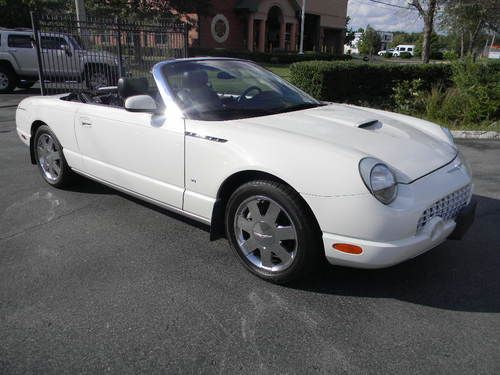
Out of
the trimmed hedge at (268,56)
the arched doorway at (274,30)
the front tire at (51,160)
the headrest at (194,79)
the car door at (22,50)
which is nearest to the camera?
the headrest at (194,79)

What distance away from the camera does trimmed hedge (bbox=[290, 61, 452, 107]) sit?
988 cm

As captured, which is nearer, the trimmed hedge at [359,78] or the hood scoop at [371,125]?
the hood scoop at [371,125]

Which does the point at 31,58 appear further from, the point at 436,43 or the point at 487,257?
the point at 436,43

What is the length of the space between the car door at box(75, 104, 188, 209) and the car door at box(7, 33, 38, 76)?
37.0ft

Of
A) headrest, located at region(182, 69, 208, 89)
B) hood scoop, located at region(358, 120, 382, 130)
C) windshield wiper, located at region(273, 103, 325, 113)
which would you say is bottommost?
hood scoop, located at region(358, 120, 382, 130)

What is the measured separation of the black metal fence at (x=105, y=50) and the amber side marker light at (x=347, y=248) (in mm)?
8433

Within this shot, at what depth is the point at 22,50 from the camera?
1359 cm

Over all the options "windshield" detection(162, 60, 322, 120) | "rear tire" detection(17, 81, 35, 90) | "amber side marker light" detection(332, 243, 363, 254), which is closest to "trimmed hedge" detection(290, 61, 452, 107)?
"windshield" detection(162, 60, 322, 120)

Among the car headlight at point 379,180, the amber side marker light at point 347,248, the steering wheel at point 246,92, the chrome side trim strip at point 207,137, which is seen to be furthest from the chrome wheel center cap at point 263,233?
the steering wheel at point 246,92

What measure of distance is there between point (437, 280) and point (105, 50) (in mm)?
9970

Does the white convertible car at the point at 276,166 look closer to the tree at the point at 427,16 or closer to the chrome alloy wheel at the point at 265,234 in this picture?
the chrome alloy wheel at the point at 265,234

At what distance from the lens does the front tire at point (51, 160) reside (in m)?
4.69

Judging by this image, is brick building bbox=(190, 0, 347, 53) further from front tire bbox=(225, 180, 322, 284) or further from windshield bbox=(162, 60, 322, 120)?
front tire bbox=(225, 180, 322, 284)

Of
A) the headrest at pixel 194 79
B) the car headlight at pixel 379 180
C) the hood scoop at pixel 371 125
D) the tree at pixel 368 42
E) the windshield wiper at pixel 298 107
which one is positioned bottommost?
the car headlight at pixel 379 180
